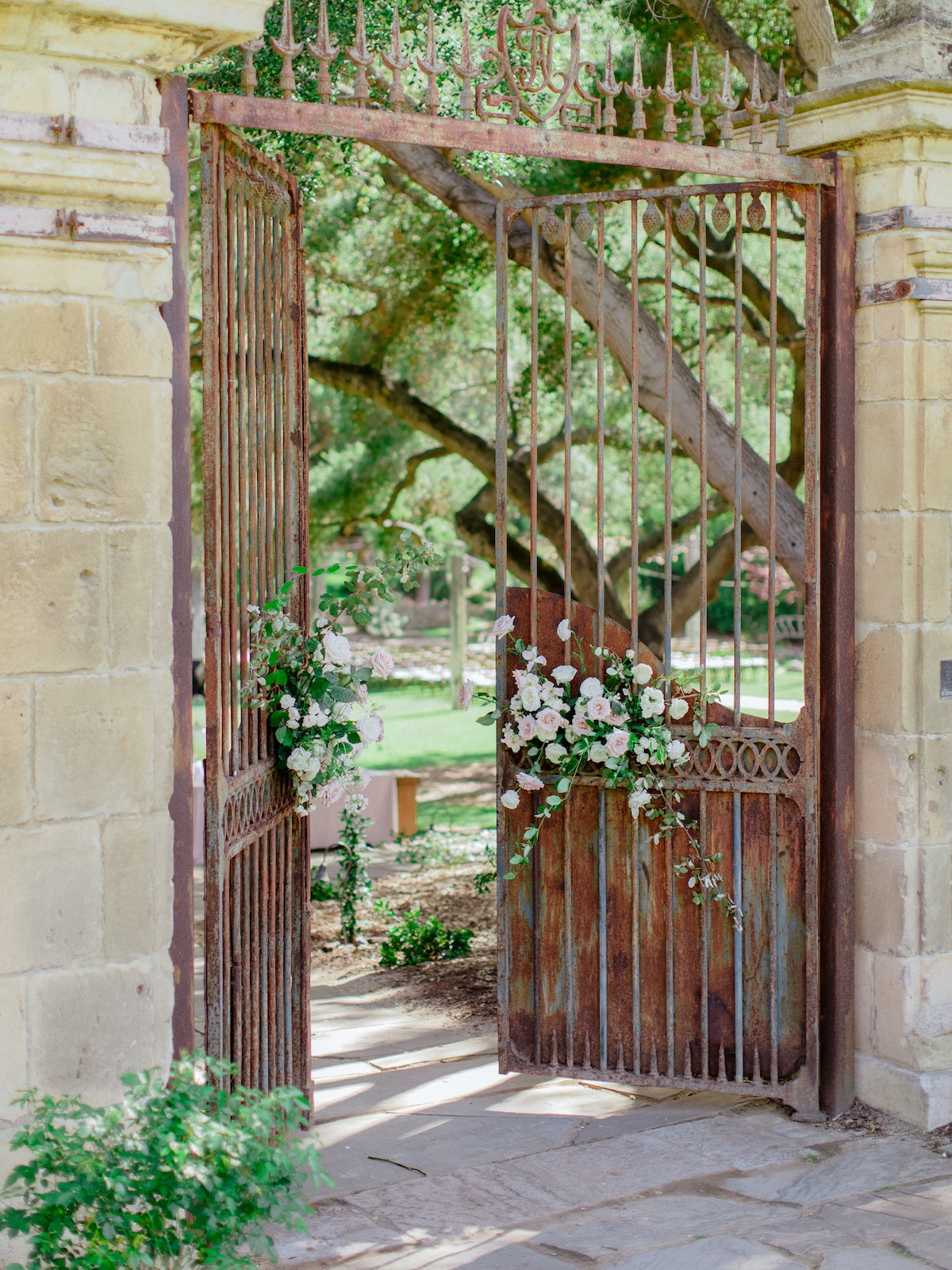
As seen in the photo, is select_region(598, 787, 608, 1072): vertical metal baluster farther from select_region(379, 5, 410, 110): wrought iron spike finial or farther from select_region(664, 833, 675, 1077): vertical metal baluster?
select_region(379, 5, 410, 110): wrought iron spike finial

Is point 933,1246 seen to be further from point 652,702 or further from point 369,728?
point 369,728

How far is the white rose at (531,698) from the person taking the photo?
4.37 meters

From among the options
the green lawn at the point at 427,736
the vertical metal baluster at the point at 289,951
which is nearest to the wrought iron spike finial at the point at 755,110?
the vertical metal baluster at the point at 289,951

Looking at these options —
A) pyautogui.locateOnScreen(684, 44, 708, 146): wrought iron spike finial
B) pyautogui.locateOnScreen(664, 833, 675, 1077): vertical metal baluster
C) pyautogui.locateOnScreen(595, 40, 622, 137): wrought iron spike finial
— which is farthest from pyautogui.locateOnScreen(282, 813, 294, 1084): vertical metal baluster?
pyautogui.locateOnScreen(684, 44, 708, 146): wrought iron spike finial

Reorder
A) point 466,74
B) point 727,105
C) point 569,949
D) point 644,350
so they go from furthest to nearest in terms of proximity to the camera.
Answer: point 644,350 → point 569,949 → point 727,105 → point 466,74

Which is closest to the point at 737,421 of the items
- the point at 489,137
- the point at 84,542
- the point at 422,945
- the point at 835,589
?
the point at 835,589

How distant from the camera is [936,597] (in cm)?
441

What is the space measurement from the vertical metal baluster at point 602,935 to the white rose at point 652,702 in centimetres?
33

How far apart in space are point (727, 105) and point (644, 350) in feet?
9.35

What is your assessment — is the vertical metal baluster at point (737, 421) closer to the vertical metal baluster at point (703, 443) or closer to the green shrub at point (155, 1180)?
the vertical metal baluster at point (703, 443)

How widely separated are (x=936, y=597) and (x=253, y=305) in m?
2.39

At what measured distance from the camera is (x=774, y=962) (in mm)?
4480

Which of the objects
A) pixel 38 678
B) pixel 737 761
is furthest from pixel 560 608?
pixel 38 678

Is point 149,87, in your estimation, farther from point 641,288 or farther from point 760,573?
point 760,573
